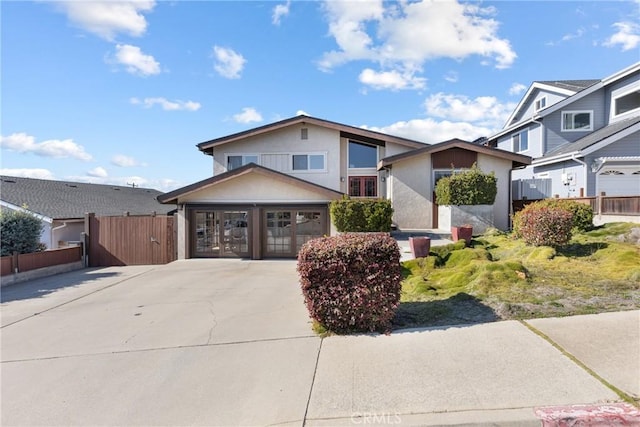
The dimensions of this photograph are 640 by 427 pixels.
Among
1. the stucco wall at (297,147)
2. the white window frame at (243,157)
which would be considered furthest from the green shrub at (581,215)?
the white window frame at (243,157)

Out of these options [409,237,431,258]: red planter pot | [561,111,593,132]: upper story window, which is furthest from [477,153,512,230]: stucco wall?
[409,237,431,258]: red planter pot

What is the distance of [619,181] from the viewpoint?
16547mm

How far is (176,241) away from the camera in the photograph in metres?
15.3

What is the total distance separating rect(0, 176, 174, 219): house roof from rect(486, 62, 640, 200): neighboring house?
2745cm

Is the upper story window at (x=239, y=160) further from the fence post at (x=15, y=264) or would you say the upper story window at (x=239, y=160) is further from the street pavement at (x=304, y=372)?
the street pavement at (x=304, y=372)

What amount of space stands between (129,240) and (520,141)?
24.8m

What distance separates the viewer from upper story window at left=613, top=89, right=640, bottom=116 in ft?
62.0

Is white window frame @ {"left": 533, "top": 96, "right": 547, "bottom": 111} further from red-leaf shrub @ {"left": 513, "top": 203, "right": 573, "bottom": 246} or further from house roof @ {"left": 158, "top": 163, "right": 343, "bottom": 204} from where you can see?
red-leaf shrub @ {"left": 513, "top": 203, "right": 573, "bottom": 246}

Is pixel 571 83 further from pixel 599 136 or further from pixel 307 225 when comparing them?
pixel 307 225

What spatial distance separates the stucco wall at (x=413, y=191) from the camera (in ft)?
55.1

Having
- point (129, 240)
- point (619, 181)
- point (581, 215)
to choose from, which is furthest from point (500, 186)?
point (129, 240)

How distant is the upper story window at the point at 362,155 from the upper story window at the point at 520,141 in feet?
37.3

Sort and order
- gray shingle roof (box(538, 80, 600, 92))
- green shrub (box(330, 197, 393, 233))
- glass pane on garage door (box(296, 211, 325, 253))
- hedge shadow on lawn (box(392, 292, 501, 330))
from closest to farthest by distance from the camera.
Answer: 1. hedge shadow on lawn (box(392, 292, 501, 330))
2. green shrub (box(330, 197, 393, 233))
3. glass pane on garage door (box(296, 211, 325, 253))
4. gray shingle roof (box(538, 80, 600, 92))

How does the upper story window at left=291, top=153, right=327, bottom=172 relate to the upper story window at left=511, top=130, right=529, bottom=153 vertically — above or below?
below
